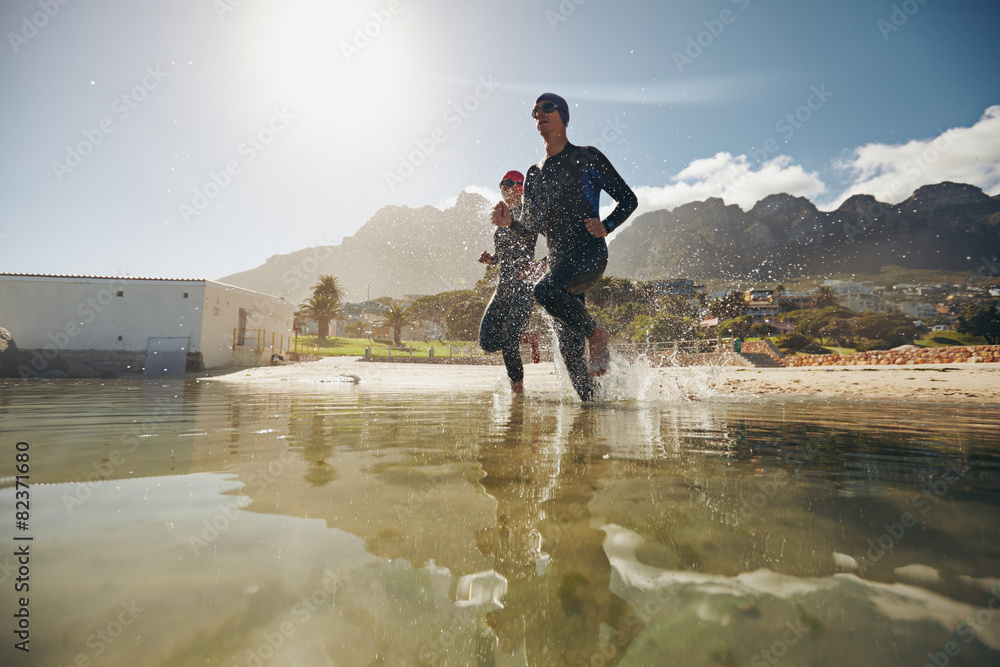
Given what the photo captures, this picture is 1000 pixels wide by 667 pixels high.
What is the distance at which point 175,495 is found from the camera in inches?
53.3

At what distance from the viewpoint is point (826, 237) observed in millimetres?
139250

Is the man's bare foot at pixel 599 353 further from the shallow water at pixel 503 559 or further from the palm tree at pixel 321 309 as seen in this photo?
the palm tree at pixel 321 309

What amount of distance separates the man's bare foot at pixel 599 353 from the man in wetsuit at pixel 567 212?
27cm

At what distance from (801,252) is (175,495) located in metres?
171

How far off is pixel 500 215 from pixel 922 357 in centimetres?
2075

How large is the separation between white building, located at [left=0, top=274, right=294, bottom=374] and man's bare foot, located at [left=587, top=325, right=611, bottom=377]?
1980 centimetres

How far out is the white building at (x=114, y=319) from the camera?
60.2 feet

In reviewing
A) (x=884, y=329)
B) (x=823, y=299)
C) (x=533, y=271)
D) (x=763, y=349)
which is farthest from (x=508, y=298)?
(x=823, y=299)

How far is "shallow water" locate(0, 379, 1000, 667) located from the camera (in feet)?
2.16

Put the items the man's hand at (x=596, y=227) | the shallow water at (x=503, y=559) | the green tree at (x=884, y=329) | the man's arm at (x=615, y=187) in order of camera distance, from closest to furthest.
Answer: the shallow water at (x=503, y=559)
the man's hand at (x=596, y=227)
the man's arm at (x=615, y=187)
the green tree at (x=884, y=329)

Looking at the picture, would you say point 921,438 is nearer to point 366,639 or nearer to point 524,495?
point 524,495

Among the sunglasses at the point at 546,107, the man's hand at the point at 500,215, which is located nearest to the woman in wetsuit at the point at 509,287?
the man's hand at the point at 500,215

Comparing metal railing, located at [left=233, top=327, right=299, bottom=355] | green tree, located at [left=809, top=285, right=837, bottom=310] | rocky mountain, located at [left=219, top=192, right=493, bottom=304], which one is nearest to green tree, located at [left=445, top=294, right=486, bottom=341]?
rocky mountain, located at [left=219, top=192, right=493, bottom=304]

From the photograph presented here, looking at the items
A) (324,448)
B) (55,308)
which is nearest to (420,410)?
(324,448)
